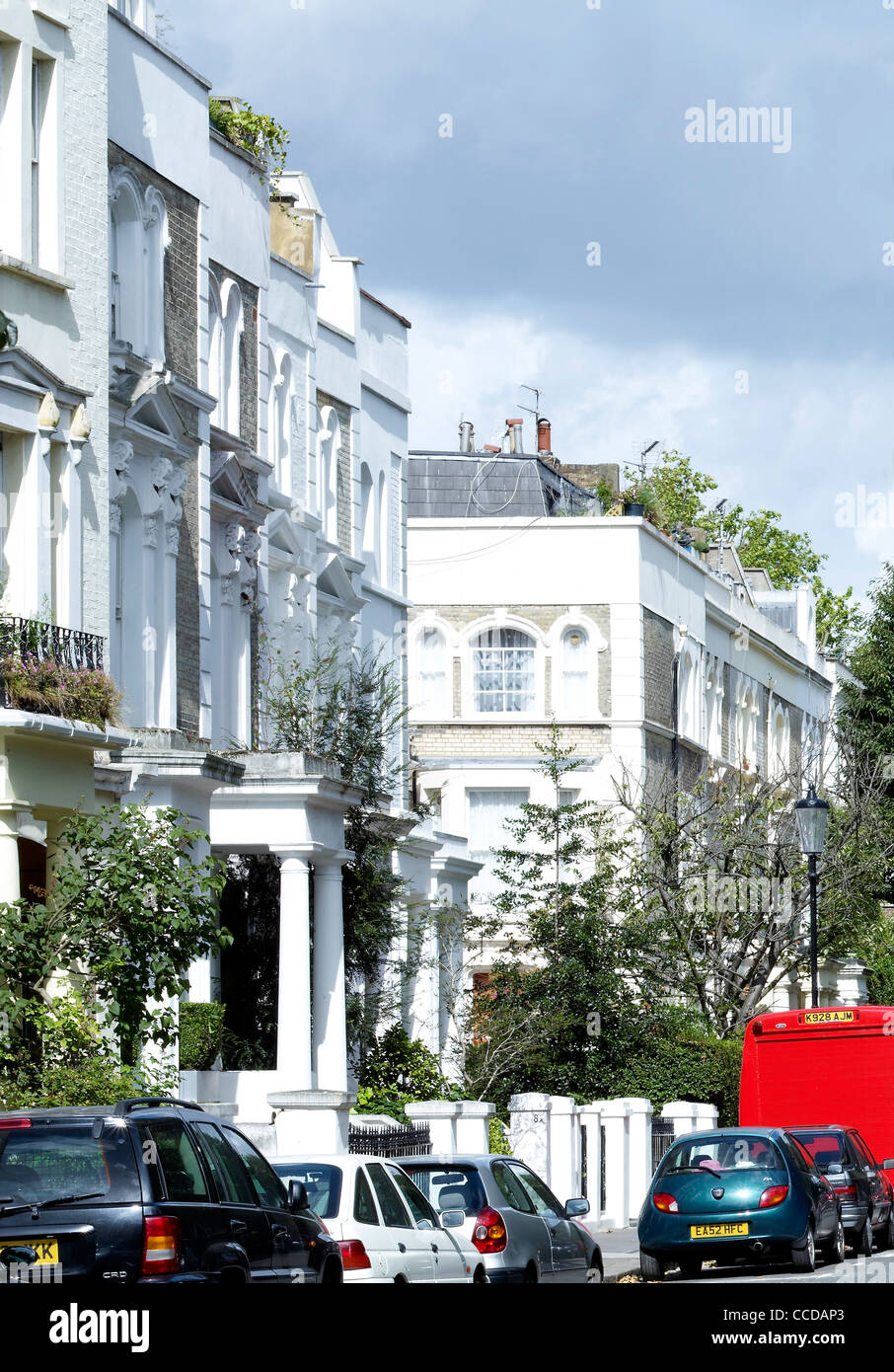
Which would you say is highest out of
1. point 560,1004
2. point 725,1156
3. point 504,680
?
point 504,680

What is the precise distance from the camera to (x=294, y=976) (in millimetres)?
27219

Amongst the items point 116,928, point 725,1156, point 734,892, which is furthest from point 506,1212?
point 734,892

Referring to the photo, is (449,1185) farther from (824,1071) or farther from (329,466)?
(329,466)

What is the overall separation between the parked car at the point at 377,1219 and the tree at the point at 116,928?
458 centimetres

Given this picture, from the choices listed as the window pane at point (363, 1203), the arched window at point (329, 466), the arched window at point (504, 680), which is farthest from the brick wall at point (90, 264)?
the arched window at point (504, 680)

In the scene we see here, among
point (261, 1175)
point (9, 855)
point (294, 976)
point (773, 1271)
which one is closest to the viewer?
point (261, 1175)

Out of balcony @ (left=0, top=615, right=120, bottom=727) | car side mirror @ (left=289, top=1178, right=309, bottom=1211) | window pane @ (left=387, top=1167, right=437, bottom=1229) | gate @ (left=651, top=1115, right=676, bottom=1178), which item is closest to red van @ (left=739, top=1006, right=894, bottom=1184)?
gate @ (left=651, top=1115, right=676, bottom=1178)

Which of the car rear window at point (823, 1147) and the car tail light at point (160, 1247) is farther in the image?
the car rear window at point (823, 1147)

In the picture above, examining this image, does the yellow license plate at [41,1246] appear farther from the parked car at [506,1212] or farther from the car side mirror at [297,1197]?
the parked car at [506,1212]

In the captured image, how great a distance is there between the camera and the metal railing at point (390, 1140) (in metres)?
23.7

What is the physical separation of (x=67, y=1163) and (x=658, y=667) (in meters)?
40.8
